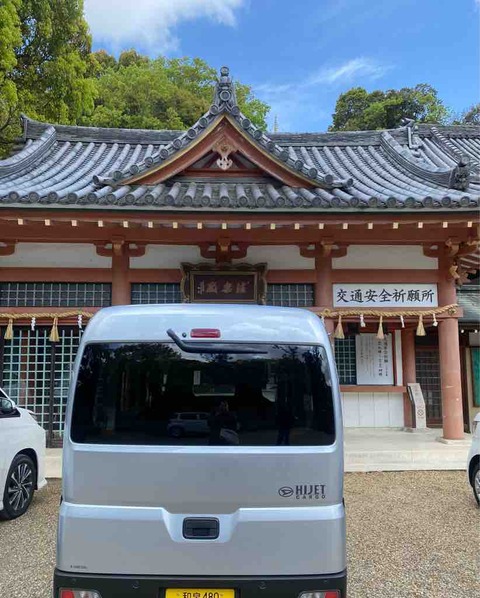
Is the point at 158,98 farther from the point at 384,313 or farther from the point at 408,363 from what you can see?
the point at 384,313

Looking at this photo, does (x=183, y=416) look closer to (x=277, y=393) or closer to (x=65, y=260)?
(x=277, y=393)

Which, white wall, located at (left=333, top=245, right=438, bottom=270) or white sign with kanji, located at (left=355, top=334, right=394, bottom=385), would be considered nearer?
white wall, located at (left=333, top=245, right=438, bottom=270)

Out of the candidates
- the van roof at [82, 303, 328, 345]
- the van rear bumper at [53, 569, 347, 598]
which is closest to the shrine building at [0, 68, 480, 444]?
the van roof at [82, 303, 328, 345]

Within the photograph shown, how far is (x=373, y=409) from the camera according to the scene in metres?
10.7

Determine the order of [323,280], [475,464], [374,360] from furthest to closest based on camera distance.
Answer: [374,360] → [323,280] → [475,464]

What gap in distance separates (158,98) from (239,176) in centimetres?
2411

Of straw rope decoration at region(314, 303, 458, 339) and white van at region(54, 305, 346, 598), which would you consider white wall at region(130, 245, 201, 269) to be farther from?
white van at region(54, 305, 346, 598)

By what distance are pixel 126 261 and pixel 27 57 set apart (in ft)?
34.4

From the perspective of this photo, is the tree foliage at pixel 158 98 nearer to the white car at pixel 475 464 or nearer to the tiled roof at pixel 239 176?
the tiled roof at pixel 239 176

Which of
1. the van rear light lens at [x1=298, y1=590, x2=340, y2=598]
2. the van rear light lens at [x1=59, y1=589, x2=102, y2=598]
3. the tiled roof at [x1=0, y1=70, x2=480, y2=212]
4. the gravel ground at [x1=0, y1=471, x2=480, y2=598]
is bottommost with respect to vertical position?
the gravel ground at [x1=0, y1=471, x2=480, y2=598]

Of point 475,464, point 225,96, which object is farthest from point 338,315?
point 225,96

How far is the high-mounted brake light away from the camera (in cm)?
286

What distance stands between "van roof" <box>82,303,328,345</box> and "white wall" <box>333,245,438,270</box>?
5.87 metres

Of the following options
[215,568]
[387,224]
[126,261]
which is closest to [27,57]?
[126,261]
